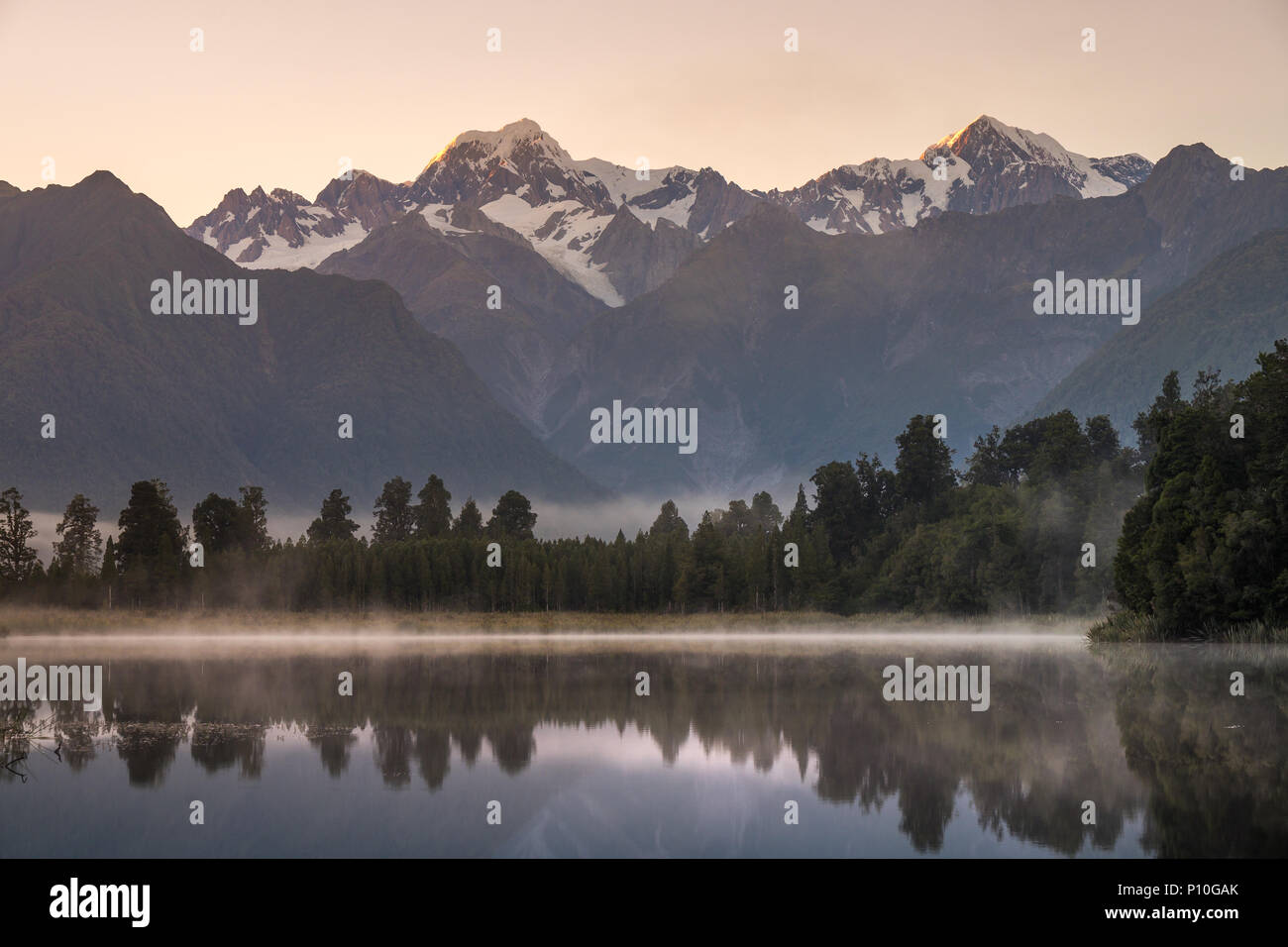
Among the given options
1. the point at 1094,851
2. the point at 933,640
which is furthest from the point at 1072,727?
the point at 933,640

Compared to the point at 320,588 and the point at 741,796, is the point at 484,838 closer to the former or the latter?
the point at 741,796

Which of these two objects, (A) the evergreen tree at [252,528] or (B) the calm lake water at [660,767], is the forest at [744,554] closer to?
(A) the evergreen tree at [252,528]

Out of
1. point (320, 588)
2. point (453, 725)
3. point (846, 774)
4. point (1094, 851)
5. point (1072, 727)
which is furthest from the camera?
point (320, 588)

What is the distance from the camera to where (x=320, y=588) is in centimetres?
15100

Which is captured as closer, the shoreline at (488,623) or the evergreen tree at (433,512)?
the shoreline at (488,623)

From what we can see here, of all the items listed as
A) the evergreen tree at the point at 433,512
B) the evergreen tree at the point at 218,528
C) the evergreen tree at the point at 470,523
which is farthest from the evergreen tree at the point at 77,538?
the evergreen tree at the point at 470,523

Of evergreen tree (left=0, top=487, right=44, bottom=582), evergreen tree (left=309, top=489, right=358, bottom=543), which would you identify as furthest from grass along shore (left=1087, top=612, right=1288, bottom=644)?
evergreen tree (left=309, top=489, right=358, bottom=543)

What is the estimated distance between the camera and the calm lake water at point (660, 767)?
2512 centimetres

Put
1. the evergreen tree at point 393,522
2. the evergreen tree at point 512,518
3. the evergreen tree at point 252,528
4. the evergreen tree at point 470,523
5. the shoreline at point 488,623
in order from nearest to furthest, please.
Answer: the shoreline at point 488,623 < the evergreen tree at point 252,528 < the evergreen tree at point 470,523 < the evergreen tree at point 512,518 < the evergreen tree at point 393,522

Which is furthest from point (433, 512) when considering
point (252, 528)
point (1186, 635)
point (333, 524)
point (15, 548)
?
point (1186, 635)

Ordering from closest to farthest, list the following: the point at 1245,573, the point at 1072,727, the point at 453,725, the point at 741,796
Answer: the point at 741,796 < the point at 1072,727 < the point at 453,725 < the point at 1245,573

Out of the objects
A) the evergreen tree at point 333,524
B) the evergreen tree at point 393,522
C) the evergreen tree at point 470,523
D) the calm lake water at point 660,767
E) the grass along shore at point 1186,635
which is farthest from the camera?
the evergreen tree at point 393,522

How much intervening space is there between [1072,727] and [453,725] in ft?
59.8
